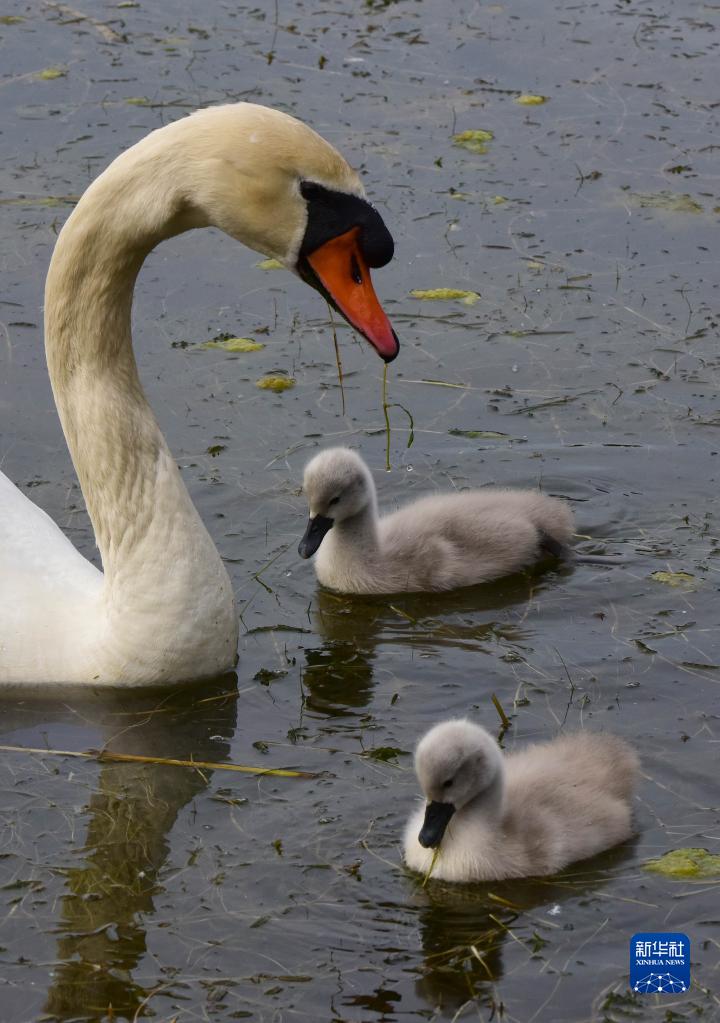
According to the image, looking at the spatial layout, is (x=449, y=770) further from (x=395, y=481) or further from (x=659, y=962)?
(x=395, y=481)

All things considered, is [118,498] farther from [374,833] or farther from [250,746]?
[374,833]

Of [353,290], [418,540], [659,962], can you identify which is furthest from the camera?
[418,540]

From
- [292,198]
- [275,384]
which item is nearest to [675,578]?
[275,384]

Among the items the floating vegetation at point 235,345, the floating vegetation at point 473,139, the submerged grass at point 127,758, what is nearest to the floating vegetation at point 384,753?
the submerged grass at point 127,758

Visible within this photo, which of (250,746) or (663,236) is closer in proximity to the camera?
(250,746)

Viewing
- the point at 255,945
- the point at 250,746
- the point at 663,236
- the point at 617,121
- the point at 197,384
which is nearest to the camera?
the point at 255,945

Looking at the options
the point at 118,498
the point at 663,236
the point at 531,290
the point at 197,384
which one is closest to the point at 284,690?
the point at 118,498

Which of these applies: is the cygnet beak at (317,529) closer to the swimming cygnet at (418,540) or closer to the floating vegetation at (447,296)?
the swimming cygnet at (418,540)

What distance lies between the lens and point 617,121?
11.6m

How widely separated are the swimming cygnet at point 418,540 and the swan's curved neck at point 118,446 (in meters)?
0.96

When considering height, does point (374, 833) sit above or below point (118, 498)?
below

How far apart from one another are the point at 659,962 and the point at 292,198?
2539 mm

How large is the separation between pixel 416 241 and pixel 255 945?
18.4 feet

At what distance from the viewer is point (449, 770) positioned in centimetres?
535
